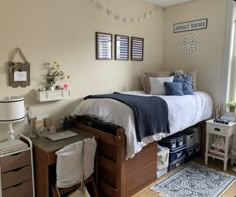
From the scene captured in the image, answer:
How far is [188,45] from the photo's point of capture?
3598 mm

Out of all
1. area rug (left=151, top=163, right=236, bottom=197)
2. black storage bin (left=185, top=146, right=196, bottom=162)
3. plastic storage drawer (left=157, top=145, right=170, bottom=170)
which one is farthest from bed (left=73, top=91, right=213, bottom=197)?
black storage bin (left=185, top=146, right=196, bottom=162)

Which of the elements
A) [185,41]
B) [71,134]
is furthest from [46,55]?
[185,41]

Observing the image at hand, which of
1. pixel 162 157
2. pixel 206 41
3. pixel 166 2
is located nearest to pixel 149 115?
pixel 162 157

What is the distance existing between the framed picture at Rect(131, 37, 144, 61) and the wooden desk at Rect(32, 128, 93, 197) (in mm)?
1768

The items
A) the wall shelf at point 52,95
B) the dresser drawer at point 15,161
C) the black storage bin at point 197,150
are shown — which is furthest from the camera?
the black storage bin at point 197,150

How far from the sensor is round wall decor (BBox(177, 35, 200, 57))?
3.52 meters

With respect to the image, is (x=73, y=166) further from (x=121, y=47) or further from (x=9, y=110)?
(x=121, y=47)

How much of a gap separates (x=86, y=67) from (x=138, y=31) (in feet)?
3.84

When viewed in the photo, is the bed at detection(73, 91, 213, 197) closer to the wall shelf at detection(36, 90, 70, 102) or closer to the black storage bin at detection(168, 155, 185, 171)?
the wall shelf at detection(36, 90, 70, 102)

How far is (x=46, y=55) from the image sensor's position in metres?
2.45

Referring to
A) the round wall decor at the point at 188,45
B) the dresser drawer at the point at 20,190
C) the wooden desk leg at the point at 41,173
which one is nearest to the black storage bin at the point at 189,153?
the round wall decor at the point at 188,45

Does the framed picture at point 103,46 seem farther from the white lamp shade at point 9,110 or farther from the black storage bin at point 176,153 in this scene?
the black storage bin at point 176,153

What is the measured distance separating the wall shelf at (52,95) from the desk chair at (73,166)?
0.70 meters

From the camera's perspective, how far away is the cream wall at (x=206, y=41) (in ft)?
10.6
